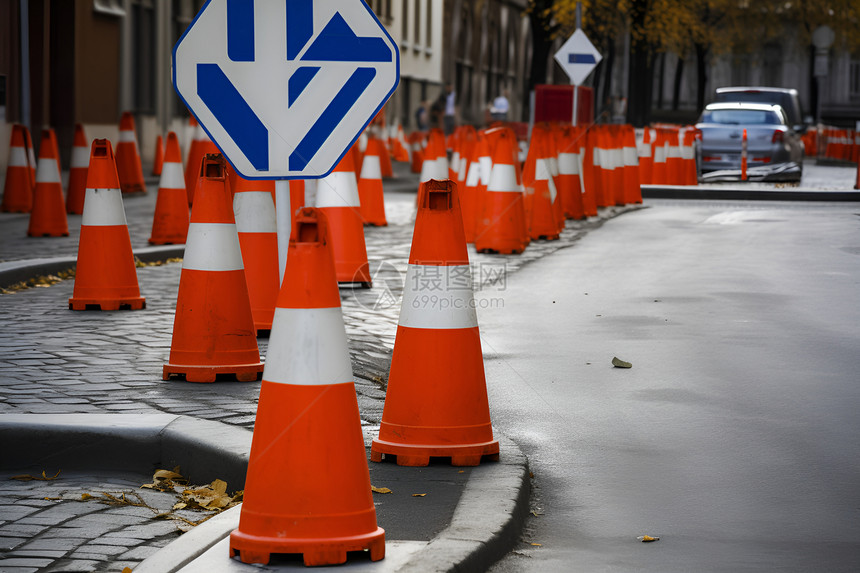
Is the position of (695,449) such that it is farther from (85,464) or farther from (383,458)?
(85,464)

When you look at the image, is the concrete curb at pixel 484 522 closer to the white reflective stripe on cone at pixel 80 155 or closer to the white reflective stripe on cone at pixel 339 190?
the white reflective stripe on cone at pixel 339 190

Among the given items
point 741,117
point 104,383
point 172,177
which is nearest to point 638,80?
point 741,117

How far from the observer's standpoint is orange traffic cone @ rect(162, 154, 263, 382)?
6.15 meters

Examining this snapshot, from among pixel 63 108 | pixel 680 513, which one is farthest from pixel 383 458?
pixel 63 108

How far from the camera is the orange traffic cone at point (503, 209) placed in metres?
12.3

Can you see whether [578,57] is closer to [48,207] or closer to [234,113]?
[48,207]

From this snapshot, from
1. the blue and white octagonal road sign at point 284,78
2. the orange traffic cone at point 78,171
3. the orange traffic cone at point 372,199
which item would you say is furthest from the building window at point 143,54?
the blue and white octagonal road sign at point 284,78

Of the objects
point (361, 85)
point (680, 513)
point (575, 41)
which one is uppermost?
point (575, 41)

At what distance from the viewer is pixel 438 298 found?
5.01 metres

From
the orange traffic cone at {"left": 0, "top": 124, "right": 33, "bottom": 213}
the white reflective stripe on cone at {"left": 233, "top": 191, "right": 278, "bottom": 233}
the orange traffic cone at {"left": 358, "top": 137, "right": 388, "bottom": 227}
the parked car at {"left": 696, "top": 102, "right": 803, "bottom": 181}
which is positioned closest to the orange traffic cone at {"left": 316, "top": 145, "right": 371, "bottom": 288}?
the white reflective stripe on cone at {"left": 233, "top": 191, "right": 278, "bottom": 233}

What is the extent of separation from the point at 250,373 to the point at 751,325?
3.59m

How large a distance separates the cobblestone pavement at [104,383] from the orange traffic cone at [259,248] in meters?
0.19

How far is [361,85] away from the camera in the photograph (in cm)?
530

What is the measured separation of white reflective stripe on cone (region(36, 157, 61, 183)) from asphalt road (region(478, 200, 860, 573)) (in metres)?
4.28
